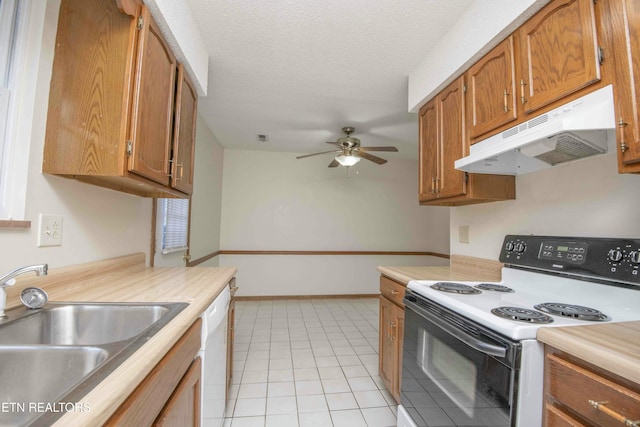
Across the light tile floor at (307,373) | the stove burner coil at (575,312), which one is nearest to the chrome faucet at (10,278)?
the light tile floor at (307,373)

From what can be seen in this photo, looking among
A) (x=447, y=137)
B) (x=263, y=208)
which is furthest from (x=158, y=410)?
(x=263, y=208)

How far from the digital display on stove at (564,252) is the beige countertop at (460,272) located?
1.38 feet

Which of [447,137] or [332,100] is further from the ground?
[332,100]

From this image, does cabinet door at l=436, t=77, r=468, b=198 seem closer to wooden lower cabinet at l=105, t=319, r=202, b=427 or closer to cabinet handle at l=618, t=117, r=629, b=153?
cabinet handle at l=618, t=117, r=629, b=153

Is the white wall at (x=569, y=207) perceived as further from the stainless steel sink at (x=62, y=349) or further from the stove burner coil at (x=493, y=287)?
the stainless steel sink at (x=62, y=349)

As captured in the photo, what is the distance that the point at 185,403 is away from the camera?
0.88 m

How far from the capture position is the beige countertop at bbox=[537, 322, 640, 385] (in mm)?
640

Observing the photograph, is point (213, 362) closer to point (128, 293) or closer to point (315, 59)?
point (128, 293)

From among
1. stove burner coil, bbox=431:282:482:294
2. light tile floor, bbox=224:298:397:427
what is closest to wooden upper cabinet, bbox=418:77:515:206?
stove burner coil, bbox=431:282:482:294

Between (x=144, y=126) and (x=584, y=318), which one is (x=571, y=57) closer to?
(x=584, y=318)

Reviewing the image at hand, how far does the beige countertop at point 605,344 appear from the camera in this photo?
64 centimetres

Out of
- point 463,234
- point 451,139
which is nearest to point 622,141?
point 451,139

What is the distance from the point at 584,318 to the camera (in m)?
0.94

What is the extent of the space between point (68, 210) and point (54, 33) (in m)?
0.72
